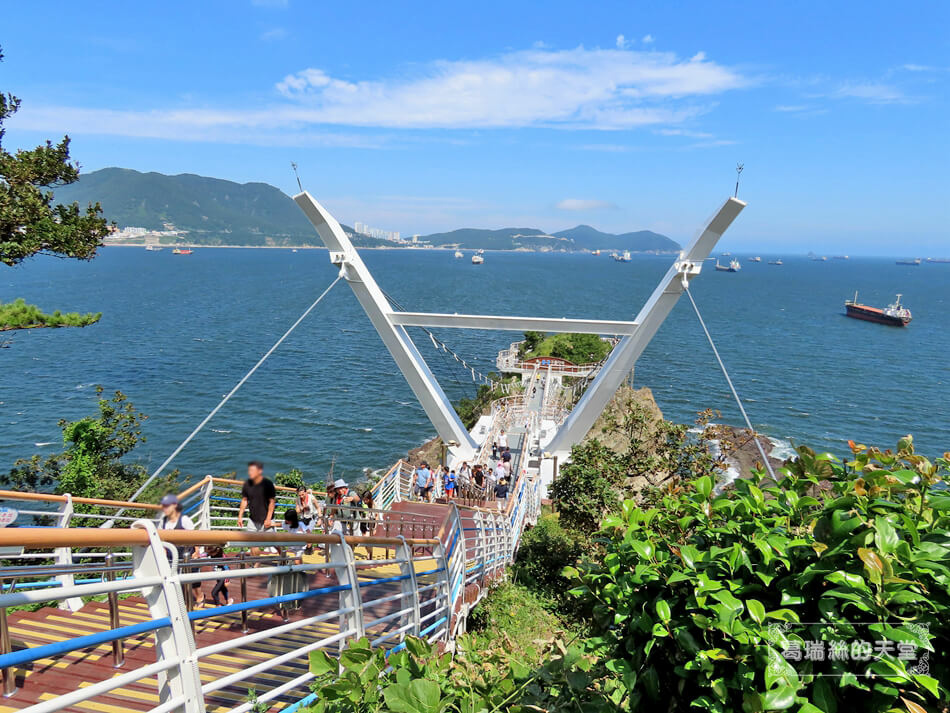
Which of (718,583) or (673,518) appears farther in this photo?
(673,518)

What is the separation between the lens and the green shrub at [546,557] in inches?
342

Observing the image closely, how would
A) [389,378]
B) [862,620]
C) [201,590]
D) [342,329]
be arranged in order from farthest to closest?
[342,329], [389,378], [201,590], [862,620]

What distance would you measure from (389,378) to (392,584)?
108ft

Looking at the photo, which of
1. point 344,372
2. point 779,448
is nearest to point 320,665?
point 779,448

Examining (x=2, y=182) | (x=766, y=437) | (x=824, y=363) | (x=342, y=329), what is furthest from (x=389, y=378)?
(x=824, y=363)

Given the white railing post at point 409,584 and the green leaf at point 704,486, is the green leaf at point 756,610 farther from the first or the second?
the white railing post at point 409,584

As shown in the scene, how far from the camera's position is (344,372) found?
37.8 metres

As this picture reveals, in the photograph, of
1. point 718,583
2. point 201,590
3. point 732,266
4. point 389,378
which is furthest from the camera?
point 732,266

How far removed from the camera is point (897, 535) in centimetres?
147

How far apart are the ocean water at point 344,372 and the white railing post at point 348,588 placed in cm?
1636

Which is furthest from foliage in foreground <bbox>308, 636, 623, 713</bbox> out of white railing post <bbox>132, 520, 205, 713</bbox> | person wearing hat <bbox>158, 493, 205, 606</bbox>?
person wearing hat <bbox>158, 493, 205, 606</bbox>

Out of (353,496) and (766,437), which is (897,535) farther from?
Result: (766,437)

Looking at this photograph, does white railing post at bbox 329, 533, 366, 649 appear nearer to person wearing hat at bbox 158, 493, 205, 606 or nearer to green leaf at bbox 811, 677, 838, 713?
person wearing hat at bbox 158, 493, 205, 606

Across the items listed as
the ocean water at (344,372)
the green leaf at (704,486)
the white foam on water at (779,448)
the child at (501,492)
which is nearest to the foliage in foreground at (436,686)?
the green leaf at (704,486)
